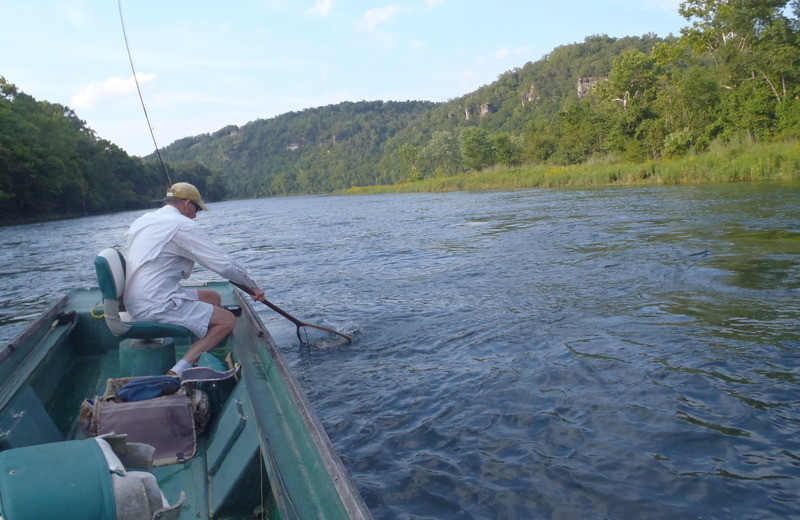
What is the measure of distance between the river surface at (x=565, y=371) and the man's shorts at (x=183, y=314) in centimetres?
136

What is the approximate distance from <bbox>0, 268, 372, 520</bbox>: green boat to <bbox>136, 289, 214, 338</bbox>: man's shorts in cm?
29

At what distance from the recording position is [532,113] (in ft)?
386

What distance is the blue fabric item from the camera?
3395 millimetres

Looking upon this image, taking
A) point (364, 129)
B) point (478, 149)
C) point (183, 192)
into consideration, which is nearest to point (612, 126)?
point (478, 149)

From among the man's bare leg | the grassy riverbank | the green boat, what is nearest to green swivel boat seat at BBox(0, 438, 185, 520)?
the green boat

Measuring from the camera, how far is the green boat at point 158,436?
191cm

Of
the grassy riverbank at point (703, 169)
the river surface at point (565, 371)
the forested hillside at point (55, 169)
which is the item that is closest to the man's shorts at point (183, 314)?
the river surface at point (565, 371)

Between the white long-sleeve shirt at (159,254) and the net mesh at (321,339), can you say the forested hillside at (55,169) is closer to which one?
the net mesh at (321,339)

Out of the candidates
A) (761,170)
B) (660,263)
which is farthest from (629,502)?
(761,170)

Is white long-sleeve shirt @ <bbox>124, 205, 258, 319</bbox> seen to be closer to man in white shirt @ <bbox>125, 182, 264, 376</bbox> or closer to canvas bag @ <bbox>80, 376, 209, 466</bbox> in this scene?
man in white shirt @ <bbox>125, 182, 264, 376</bbox>

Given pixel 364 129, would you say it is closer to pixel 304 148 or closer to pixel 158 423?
pixel 304 148

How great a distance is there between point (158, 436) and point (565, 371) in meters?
3.66

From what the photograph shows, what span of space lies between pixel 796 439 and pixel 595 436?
132 cm

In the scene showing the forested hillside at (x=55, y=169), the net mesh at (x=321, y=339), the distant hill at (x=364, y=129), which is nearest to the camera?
the net mesh at (x=321, y=339)
